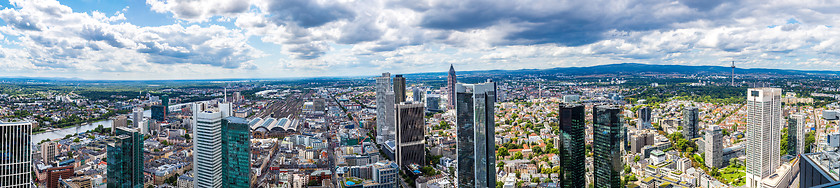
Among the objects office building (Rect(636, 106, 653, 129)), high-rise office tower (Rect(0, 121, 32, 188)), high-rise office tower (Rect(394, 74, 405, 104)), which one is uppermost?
high-rise office tower (Rect(394, 74, 405, 104))

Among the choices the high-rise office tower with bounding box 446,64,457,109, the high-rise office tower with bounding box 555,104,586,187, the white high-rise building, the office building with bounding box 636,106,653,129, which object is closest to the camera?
the white high-rise building

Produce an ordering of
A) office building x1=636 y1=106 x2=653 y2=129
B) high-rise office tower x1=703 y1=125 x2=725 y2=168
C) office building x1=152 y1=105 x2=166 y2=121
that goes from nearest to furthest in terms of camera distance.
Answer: high-rise office tower x1=703 y1=125 x2=725 y2=168 → office building x1=636 y1=106 x2=653 y2=129 → office building x1=152 y1=105 x2=166 y2=121

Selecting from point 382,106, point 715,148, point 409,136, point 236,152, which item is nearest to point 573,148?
point 409,136

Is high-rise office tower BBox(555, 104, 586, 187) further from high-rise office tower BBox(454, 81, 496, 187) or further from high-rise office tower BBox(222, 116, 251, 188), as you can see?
high-rise office tower BBox(222, 116, 251, 188)

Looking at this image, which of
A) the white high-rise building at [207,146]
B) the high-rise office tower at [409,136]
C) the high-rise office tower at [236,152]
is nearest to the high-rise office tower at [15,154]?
the white high-rise building at [207,146]

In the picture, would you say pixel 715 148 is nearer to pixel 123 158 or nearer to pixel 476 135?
pixel 476 135

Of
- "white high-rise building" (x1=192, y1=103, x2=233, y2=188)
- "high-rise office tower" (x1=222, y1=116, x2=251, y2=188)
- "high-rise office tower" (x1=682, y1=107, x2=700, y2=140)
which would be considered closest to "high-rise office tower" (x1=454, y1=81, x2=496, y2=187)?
"high-rise office tower" (x1=222, y1=116, x2=251, y2=188)

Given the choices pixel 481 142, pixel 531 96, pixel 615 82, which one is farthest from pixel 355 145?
pixel 615 82

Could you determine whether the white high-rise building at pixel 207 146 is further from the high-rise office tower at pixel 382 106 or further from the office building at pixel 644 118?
the office building at pixel 644 118

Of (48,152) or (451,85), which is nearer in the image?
(48,152)
